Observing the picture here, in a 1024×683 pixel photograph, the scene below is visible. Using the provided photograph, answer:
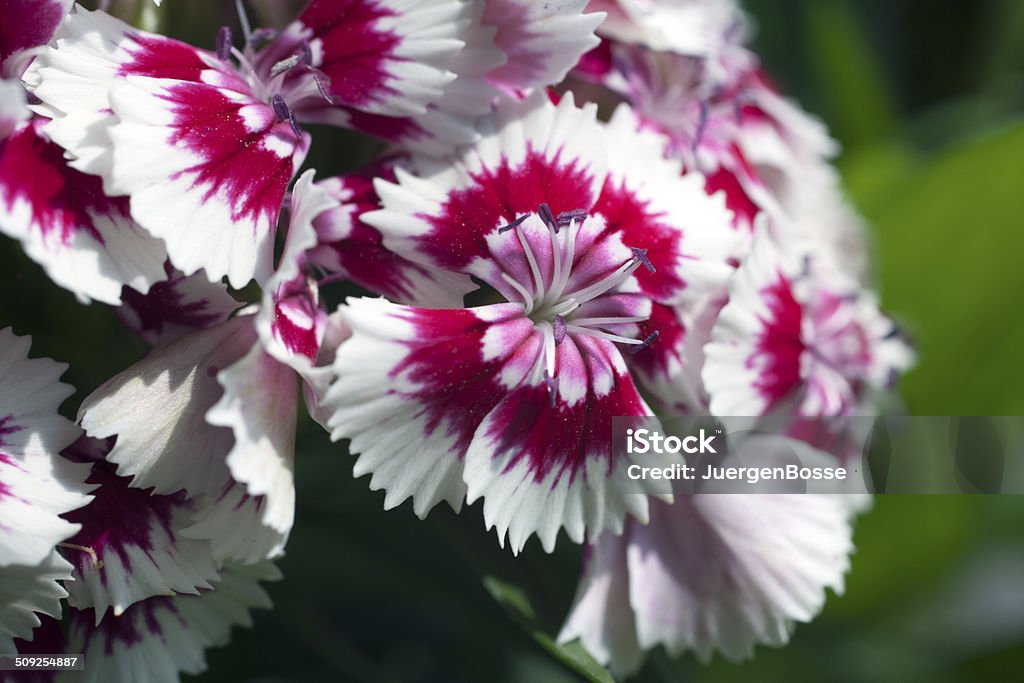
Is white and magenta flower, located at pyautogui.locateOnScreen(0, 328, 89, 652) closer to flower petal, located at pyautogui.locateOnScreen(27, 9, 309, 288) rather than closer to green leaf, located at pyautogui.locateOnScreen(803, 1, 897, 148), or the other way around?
flower petal, located at pyautogui.locateOnScreen(27, 9, 309, 288)

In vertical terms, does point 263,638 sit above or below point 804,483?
below

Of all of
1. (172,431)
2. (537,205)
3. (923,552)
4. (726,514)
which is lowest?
(923,552)

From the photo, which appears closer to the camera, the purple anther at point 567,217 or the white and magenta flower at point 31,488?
the white and magenta flower at point 31,488

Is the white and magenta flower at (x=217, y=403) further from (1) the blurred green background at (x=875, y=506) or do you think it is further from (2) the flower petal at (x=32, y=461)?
(1) the blurred green background at (x=875, y=506)

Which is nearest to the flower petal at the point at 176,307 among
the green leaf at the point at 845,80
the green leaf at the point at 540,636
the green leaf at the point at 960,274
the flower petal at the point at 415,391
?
the flower petal at the point at 415,391

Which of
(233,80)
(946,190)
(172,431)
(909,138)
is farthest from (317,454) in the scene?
(909,138)

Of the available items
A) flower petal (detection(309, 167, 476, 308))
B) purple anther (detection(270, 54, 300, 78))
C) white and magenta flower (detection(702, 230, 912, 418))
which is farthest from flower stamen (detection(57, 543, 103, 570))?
white and magenta flower (detection(702, 230, 912, 418))

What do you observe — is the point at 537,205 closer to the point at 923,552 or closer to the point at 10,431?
the point at 10,431
